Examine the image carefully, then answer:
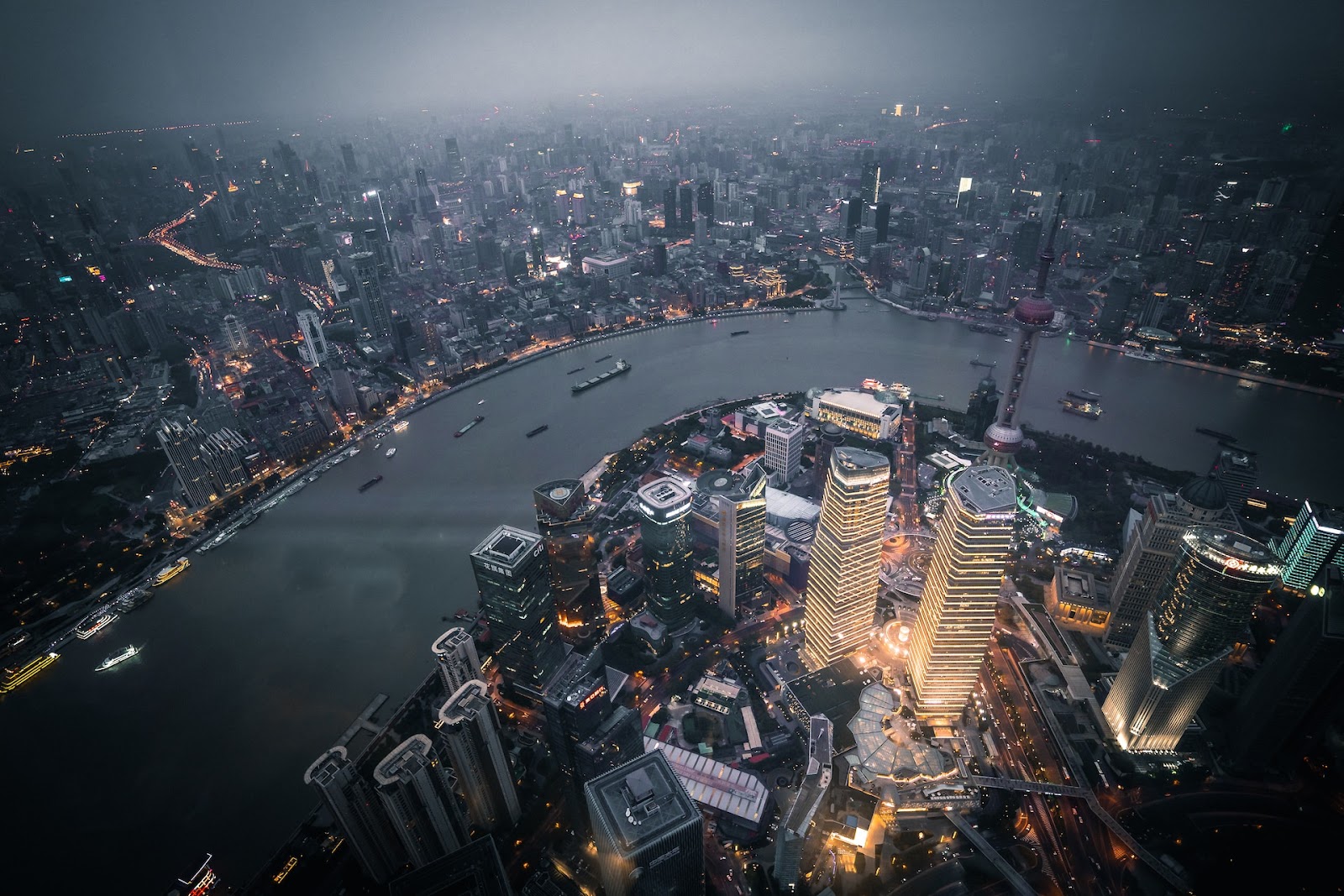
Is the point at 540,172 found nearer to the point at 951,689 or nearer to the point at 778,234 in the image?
the point at 778,234

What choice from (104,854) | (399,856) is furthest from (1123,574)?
(104,854)

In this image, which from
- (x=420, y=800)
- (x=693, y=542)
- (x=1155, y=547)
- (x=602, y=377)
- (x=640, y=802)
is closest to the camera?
(x=640, y=802)

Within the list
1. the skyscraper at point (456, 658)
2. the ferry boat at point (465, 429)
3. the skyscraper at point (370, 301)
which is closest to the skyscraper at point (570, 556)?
the skyscraper at point (456, 658)

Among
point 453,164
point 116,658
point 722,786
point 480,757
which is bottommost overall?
point 116,658

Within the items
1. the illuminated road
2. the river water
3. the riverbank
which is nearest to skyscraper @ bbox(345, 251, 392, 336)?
the illuminated road

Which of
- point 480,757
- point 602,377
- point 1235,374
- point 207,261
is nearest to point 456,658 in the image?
point 480,757

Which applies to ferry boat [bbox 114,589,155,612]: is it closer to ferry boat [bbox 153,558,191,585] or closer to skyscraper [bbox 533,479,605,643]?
ferry boat [bbox 153,558,191,585]

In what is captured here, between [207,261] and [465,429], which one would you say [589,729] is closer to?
[465,429]
